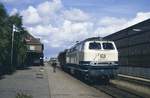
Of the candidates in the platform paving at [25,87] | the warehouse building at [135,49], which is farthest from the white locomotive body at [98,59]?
the warehouse building at [135,49]

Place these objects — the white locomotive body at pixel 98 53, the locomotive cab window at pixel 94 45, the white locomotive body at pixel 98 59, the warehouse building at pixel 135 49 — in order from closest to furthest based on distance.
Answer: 1. the white locomotive body at pixel 98 59
2. the white locomotive body at pixel 98 53
3. the locomotive cab window at pixel 94 45
4. the warehouse building at pixel 135 49

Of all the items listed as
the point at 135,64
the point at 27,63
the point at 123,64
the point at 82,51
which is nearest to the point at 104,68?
the point at 82,51

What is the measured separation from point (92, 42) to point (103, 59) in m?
1.69

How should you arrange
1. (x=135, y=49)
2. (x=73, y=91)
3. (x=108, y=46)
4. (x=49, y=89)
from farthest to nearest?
Answer: (x=135, y=49)
(x=108, y=46)
(x=49, y=89)
(x=73, y=91)

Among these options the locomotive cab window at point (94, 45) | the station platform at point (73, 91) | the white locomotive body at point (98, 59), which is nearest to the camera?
the station platform at point (73, 91)

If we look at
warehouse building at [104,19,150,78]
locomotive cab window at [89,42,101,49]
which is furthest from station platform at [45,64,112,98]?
warehouse building at [104,19,150,78]

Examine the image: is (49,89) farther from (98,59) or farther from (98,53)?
(98,53)

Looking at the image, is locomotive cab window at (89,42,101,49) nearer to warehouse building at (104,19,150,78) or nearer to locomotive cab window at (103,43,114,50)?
locomotive cab window at (103,43,114,50)

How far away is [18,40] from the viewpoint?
196ft

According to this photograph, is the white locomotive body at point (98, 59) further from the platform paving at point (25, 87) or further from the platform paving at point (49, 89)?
the platform paving at point (25, 87)

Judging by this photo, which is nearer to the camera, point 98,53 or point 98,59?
point 98,59

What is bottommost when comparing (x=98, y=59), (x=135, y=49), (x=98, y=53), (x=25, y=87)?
(x=25, y=87)

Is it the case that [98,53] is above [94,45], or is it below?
below

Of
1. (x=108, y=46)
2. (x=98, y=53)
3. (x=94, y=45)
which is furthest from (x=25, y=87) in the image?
(x=108, y=46)
